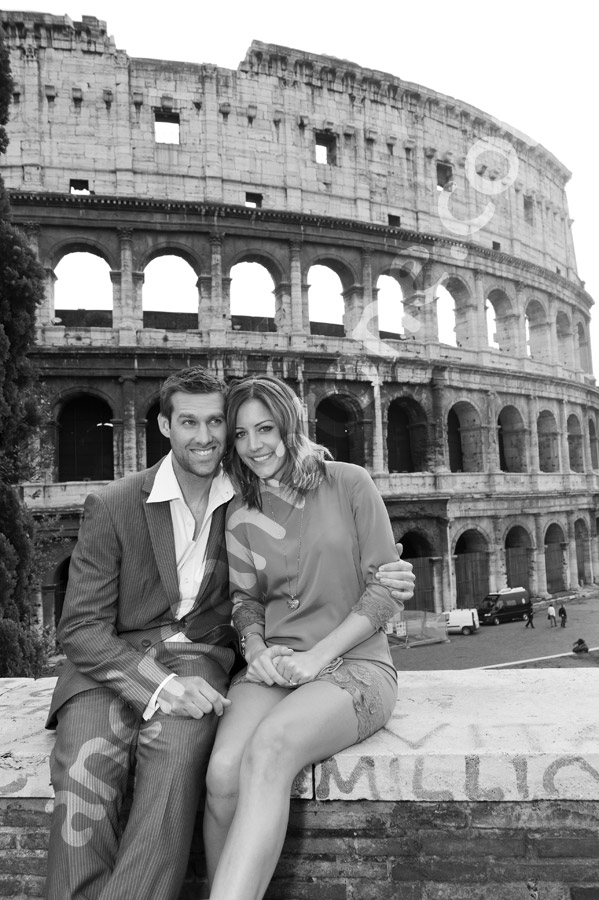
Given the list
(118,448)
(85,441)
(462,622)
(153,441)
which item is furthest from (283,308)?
(462,622)

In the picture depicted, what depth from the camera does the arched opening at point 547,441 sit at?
2080 centimetres

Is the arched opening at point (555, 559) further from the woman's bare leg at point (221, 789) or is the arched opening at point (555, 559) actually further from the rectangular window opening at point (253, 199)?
the woman's bare leg at point (221, 789)

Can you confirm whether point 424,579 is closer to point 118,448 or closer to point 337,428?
point 337,428

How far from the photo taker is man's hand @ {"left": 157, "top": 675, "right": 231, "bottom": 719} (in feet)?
7.44

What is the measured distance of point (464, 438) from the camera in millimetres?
19188

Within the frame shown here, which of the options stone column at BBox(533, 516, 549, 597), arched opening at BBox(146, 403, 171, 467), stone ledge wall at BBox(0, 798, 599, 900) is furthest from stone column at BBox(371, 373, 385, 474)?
stone ledge wall at BBox(0, 798, 599, 900)

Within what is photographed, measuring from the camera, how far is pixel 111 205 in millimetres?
15688

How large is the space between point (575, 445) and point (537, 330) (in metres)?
4.39

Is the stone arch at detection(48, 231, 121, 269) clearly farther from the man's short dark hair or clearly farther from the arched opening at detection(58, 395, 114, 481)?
the man's short dark hair

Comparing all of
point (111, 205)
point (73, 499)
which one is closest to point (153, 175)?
point (111, 205)

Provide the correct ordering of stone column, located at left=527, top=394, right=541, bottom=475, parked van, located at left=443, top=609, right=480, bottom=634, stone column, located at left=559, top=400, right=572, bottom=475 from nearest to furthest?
parked van, located at left=443, top=609, right=480, bottom=634
stone column, located at left=527, top=394, right=541, bottom=475
stone column, located at left=559, top=400, right=572, bottom=475

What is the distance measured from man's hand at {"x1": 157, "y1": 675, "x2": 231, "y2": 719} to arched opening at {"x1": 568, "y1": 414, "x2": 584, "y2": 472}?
22.1m

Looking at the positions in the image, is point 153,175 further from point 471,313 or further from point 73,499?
point 471,313

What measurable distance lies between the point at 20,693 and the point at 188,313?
16.1 m
